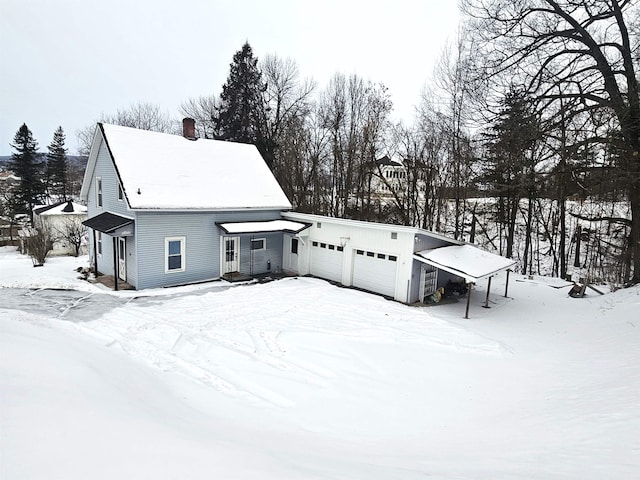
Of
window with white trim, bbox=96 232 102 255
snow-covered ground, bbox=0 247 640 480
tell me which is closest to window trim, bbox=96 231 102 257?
window with white trim, bbox=96 232 102 255

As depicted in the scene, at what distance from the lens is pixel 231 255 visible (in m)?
16.7

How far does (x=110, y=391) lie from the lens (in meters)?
4.55

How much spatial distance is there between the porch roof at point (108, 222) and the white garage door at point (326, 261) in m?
8.00

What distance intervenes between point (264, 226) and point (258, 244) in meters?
1.19

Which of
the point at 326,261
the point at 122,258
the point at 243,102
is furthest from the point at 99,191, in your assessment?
the point at 243,102

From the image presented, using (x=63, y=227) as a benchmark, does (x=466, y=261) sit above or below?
above

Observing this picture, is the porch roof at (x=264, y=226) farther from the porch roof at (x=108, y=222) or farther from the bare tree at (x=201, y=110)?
the bare tree at (x=201, y=110)

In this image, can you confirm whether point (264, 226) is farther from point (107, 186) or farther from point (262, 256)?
point (107, 186)

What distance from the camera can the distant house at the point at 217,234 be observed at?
45.8ft

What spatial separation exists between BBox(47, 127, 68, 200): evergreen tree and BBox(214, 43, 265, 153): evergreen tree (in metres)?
31.9

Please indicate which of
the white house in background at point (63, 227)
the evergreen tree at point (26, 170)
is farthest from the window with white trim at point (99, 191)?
the evergreen tree at point (26, 170)

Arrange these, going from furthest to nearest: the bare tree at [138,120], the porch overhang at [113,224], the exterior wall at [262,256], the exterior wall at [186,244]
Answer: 1. the bare tree at [138,120]
2. the exterior wall at [262,256]
3. the exterior wall at [186,244]
4. the porch overhang at [113,224]

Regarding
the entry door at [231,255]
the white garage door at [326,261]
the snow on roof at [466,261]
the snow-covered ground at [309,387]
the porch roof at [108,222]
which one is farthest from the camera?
the entry door at [231,255]

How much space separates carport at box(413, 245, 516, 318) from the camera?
42.1 ft
